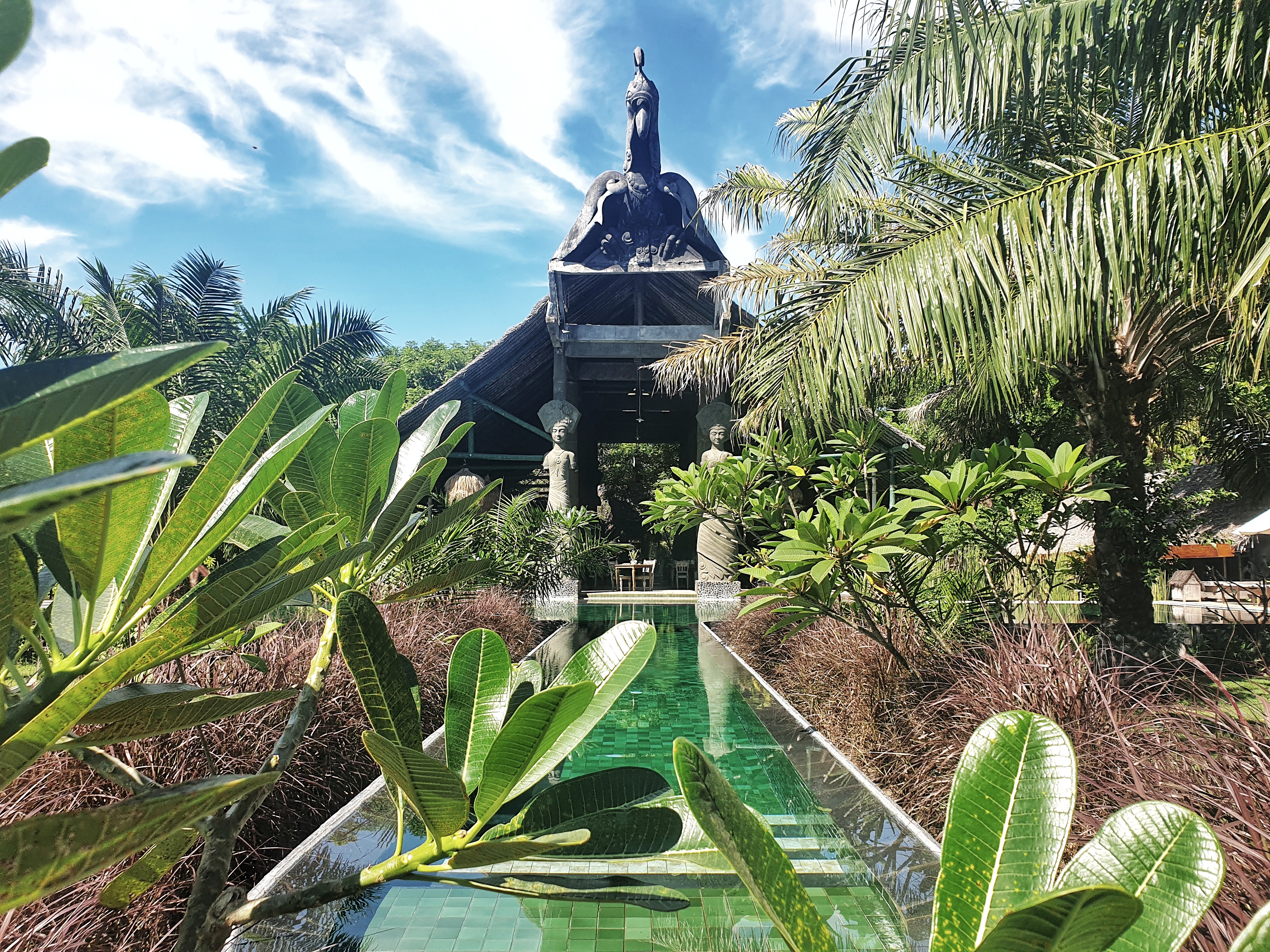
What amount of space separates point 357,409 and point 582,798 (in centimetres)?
69

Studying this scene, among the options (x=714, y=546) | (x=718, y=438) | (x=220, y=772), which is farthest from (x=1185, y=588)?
(x=220, y=772)

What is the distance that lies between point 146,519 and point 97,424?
9cm

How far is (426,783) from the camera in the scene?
0.53m

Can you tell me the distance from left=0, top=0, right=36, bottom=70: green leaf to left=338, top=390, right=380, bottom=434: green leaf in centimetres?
69

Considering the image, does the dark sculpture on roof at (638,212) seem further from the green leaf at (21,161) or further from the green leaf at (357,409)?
the green leaf at (21,161)

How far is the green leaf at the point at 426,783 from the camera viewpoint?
0.49 m

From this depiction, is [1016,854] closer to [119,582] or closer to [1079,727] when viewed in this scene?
[119,582]

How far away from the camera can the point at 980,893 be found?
0.49 meters

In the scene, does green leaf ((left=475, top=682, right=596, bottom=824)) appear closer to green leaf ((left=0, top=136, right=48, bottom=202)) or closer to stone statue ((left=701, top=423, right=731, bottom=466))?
green leaf ((left=0, top=136, right=48, bottom=202))

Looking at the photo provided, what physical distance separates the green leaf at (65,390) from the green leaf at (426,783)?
0.25 metres

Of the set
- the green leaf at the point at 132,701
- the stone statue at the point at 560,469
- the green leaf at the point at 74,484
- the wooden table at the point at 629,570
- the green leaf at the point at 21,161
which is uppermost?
the stone statue at the point at 560,469

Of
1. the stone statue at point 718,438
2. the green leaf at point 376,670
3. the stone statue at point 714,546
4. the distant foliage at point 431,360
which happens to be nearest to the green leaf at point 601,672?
the green leaf at point 376,670

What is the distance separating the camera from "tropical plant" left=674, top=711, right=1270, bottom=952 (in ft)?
1.43

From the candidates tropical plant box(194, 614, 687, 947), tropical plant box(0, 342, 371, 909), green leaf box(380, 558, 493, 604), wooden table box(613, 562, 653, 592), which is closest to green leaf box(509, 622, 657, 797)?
tropical plant box(194, 614, 687, 947)
